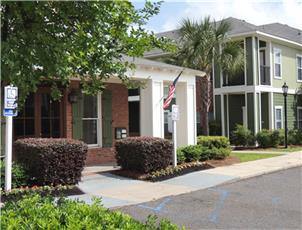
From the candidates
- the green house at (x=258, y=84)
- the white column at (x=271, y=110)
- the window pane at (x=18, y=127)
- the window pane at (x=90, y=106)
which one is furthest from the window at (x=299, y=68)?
the window pane at (x=18, y=127)

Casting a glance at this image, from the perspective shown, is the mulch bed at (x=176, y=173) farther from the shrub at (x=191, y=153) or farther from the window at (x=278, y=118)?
the window at (x=278, y=118)

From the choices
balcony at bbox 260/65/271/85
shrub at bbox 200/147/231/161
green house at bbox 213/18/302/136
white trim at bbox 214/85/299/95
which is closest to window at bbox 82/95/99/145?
shrub at bbox 200/147/231/161

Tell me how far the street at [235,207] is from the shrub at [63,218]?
3299 mm

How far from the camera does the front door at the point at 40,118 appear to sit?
46.4 feet

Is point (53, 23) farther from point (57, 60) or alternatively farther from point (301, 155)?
point (301, 155)

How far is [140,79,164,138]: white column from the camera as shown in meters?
15.8

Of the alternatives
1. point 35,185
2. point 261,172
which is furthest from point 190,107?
point 35,185

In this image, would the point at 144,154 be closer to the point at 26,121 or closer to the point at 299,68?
the point at 26,121

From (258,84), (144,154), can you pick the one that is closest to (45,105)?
(144,154)

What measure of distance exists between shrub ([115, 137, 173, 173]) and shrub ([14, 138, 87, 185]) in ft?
7.31

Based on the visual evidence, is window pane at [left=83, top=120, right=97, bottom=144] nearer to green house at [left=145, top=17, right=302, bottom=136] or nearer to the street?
the street

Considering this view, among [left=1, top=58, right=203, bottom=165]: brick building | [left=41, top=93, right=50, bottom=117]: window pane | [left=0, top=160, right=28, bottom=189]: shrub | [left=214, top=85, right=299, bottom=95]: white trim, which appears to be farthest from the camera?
[left=214, top=85, right=299, bottom=95]: white trim

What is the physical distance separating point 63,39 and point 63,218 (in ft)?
5.51

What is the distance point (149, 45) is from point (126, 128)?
41.8ft
